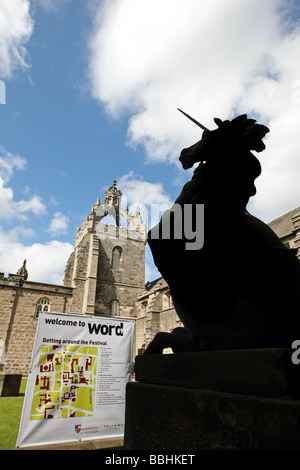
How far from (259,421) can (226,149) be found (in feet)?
5.79

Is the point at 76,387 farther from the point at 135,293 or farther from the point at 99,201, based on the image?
the point at 99,201

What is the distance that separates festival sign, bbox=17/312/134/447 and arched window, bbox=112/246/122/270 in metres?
30.3

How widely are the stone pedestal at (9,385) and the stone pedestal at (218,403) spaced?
1045cm

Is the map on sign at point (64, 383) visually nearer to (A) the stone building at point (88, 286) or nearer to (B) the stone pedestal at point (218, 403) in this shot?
(B) the stone pedestal at point (218, 403)

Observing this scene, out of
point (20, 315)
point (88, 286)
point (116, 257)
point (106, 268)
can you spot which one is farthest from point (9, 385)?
point (116, 257)

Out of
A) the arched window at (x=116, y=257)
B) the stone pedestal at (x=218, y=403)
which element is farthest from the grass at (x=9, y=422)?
the arched window at (x=116, y=257)

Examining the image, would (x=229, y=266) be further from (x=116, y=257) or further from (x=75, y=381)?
(x=116, y=257)

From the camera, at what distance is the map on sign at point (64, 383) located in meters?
4.37

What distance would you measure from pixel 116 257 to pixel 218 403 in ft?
116

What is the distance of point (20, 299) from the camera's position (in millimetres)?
26094

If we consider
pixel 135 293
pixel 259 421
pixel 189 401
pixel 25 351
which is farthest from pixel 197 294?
pixel 135 293

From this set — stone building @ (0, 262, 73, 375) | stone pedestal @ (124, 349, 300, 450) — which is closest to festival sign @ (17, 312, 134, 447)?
stone pedestal @ (124, 349, 300, 450)

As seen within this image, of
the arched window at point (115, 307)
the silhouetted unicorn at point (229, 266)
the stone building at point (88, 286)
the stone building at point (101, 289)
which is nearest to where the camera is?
the silhouetted unicorn at point (229, 266)

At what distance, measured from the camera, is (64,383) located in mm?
4641
